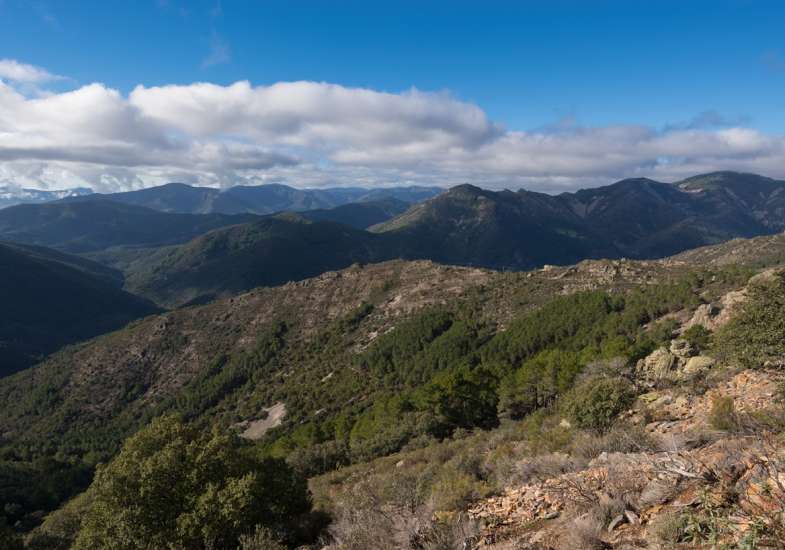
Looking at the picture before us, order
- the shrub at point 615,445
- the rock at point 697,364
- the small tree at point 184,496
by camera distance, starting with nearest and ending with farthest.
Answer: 1. the shrub at point 615,445
2. the small tree at point 184,496
3. the rock at point 697,364

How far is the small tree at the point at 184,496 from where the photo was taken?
15094mm

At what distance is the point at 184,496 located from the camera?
1655cm

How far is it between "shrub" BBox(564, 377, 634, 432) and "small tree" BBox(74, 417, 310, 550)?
1374cm

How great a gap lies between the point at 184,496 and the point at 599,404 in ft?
62.4

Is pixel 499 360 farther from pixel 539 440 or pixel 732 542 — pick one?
pixel 732 542

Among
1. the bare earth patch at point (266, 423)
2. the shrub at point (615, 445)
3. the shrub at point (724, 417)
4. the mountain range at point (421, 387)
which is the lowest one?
the bare earth patch at point (266, 423)

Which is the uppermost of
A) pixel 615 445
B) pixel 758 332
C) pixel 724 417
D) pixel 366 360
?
pixel 758 332

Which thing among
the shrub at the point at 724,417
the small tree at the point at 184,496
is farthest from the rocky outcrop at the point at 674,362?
the small tree at the point at 184,496

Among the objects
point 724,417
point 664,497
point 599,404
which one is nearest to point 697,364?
point 599,404

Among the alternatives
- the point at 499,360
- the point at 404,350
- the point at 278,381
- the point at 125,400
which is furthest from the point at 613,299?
the point at 125,400

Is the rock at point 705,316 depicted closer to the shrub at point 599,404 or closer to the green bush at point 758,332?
the green bush at point 758,332

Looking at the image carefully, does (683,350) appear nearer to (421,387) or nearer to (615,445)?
(615,445)

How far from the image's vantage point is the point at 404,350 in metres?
114

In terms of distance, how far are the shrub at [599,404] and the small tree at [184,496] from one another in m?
13.7
